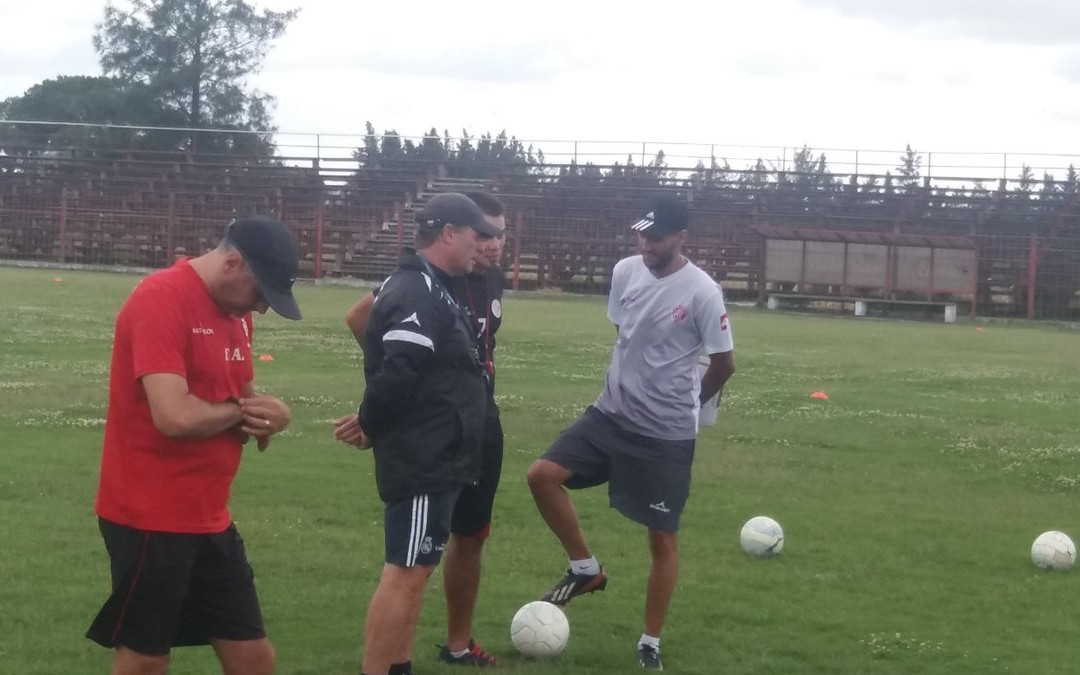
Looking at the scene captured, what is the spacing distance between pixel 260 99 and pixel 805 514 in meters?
64.0

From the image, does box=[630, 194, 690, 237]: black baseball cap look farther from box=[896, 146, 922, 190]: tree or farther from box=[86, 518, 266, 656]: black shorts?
box=[896, 146, 922, 190]: tree

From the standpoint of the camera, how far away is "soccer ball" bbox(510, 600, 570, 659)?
6.29 m

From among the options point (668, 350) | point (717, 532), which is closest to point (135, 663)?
point (668, 350)

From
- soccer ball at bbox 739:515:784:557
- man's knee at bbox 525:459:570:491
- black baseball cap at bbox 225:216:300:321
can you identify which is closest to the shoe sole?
man's knee at bbox 525:459:570:491

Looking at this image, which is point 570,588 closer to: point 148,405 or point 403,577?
point 403,577

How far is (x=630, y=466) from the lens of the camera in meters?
6.60

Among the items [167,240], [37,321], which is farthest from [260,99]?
[37,321]

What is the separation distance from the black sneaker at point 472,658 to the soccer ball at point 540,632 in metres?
0.18

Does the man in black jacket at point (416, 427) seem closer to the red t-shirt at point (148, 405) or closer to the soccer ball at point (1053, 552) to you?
the red t-shirt at point (148, 405)

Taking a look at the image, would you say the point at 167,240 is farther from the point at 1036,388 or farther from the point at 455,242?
the point at 455,242

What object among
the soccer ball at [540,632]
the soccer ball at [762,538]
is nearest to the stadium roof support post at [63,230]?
the soccer ball at [762,538]

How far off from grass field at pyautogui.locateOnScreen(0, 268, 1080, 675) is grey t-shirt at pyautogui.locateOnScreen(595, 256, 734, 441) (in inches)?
42.9

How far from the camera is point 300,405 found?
14.9 metres

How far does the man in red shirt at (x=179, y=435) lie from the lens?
4254mm
